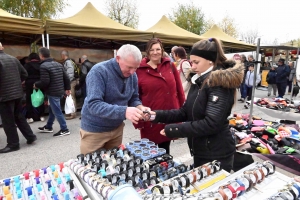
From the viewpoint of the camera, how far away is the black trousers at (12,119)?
3350 millimetres

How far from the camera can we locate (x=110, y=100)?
170 centimetres

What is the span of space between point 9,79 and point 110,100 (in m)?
2.46

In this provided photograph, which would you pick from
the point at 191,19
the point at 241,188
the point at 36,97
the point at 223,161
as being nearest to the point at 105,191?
the point at 241,188

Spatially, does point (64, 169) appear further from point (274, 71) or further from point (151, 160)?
point (274, 71)

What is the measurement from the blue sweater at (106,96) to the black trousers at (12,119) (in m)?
2.17

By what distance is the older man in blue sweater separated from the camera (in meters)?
1.52

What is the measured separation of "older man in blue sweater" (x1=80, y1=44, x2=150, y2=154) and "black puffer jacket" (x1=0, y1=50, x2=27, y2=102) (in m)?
2.12

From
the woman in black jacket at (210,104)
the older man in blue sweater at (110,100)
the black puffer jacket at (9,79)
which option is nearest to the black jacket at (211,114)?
the woman in black jacket at (210,104)

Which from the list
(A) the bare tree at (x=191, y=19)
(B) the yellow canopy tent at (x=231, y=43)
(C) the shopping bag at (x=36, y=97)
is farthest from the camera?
(A) the bare tree at (x=191, y=19)

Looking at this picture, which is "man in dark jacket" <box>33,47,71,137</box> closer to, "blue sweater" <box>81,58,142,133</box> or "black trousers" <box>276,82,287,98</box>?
"blue sweater" <box>81,58,142,133</box>

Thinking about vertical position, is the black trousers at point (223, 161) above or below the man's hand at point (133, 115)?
below

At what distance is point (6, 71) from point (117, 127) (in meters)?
2.41

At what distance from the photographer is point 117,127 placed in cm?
191

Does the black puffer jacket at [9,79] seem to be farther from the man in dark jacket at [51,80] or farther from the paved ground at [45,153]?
the paved ground at [45,153]
